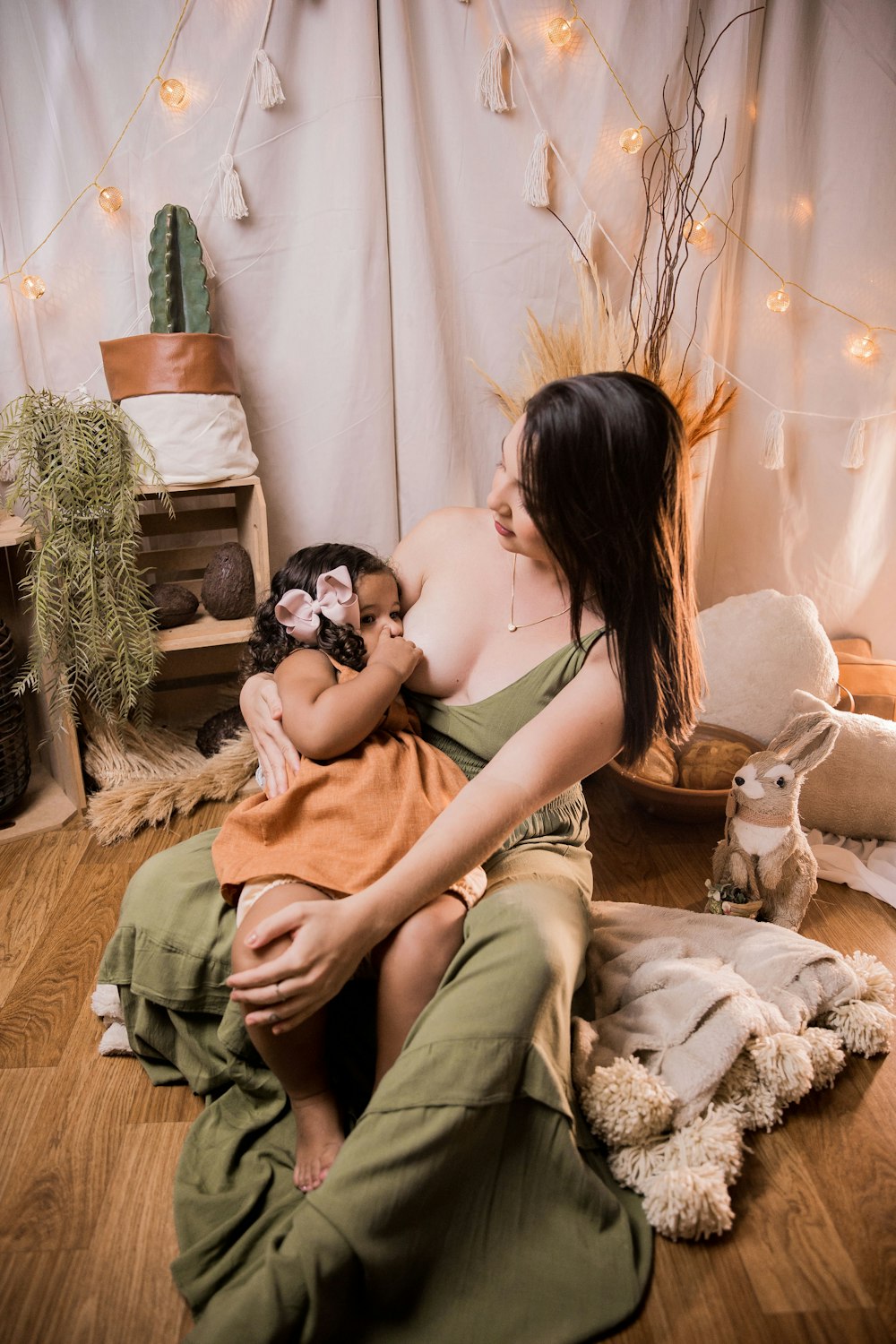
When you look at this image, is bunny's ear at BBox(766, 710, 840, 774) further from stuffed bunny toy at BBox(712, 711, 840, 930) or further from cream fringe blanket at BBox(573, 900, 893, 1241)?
cream fringe blanket at BBox(573, 900, 893, 1241)

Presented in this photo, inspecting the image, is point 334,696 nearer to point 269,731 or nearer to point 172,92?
point 269,731

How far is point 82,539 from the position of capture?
1.93m

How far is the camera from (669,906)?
1.79 metres

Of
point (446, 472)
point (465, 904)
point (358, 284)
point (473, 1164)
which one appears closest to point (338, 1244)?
point (473, 1164)

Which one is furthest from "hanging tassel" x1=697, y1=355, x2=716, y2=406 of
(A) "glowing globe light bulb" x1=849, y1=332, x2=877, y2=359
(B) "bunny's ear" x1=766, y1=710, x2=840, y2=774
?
(B) "bunny's ear" x1=766, y1=710, x2=840, y2=774

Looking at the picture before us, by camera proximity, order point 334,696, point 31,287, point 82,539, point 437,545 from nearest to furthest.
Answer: point 334,696, point 437,545, point 82,539, point 31,287

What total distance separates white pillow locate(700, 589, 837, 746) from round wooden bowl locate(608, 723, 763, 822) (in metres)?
0.06

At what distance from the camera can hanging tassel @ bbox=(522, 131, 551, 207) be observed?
6.89 ft

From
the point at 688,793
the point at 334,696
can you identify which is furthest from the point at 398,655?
the point at 688,793

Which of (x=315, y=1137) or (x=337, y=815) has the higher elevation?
(x=337, y=815)

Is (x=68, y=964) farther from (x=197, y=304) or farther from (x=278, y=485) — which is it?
(x=197, y=304)

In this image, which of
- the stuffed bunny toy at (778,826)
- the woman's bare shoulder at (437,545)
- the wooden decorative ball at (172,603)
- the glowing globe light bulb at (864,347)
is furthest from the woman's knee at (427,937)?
the glowing globe light bulb at (864,347)

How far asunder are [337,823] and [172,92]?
5.63ft

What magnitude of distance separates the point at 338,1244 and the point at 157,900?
0.58 m
